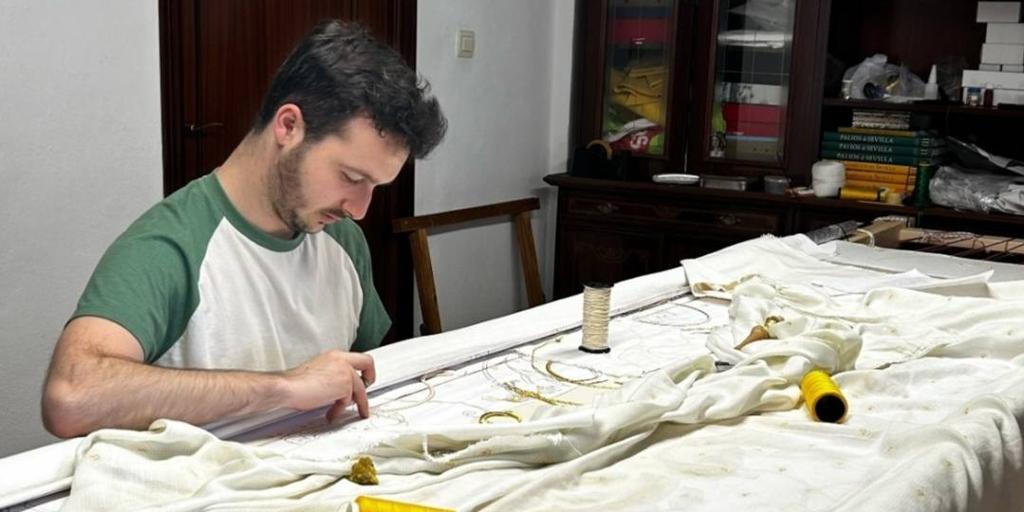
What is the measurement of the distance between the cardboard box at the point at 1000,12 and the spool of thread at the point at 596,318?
8.51ft

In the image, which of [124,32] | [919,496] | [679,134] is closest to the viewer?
[919,496]

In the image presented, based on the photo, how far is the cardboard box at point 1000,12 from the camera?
3.75m

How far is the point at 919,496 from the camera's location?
120 cm

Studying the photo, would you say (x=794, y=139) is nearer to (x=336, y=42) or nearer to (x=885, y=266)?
(x=885, y=266)

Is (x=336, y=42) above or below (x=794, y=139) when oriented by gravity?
above

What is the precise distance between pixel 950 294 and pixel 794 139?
1.94 m

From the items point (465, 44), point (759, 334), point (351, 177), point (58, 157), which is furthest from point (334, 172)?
point (465, 44)

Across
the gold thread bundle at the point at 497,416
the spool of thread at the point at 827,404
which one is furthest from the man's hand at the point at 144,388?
the spool of thread at the point at 827,404

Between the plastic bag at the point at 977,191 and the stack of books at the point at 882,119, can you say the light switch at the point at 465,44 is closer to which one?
the stack of books at the point at 882,119

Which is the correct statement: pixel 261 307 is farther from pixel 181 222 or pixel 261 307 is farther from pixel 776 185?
pixel 776 185

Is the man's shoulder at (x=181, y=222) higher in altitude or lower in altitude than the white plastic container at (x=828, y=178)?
higher

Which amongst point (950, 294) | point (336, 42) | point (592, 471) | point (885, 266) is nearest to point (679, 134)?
point (885, 266)

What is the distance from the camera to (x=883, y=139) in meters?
3.91

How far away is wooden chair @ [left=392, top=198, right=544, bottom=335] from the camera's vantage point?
386 cm
